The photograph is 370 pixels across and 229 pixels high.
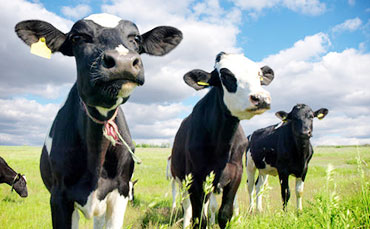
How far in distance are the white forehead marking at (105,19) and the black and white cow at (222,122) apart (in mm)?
2280

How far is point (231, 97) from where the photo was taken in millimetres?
4973

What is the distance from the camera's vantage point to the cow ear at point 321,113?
10.0 metres

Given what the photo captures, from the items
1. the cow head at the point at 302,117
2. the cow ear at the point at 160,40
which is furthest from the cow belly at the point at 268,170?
the cow ear at the point at 160,40

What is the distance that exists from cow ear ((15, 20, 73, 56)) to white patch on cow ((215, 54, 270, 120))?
2.58 m

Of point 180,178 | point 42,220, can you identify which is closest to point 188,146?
point 180,178

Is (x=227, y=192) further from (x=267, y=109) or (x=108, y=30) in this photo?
(x=108, y=30)

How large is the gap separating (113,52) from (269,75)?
4.61 m

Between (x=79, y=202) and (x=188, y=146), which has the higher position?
(x=188, y=146)

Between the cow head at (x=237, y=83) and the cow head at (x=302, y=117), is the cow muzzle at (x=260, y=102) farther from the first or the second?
the cow head at (x=302, y=117)

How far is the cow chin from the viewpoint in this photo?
2.65m

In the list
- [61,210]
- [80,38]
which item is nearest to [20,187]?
[61,210]

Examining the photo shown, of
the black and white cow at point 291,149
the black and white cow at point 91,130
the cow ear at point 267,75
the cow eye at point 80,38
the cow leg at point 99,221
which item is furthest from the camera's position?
the black and white cow at point 291,149

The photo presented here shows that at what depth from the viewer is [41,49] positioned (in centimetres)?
355

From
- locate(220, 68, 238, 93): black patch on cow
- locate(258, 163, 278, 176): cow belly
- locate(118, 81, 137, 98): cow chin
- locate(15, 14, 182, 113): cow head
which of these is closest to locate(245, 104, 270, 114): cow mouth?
locate(220, 68, 238, 93): black patch on cow
